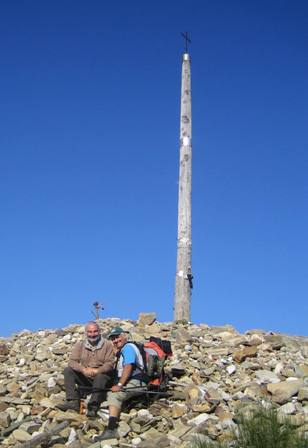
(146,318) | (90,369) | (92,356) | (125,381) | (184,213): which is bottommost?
(125,381)

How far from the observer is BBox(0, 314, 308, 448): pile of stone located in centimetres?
1008

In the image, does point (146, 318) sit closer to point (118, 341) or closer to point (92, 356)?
point (118, 341)

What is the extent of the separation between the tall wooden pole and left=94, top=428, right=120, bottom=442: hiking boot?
6.76 m

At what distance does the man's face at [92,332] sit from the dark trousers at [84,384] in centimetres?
58

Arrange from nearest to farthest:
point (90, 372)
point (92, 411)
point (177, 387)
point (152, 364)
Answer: point (92, 411) < point (90, 372) < point (152, 364) < point (177, 387)

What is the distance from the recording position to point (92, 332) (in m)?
11.3

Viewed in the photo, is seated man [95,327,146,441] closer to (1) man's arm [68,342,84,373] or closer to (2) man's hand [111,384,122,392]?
(2) man's hand [111,384,122,392]

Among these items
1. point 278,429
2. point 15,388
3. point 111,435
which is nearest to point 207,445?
point 278,429

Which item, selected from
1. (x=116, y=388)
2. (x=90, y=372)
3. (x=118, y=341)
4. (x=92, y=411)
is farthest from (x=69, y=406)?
(x=118, y=341)

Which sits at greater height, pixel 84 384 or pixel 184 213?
pixel 184 213

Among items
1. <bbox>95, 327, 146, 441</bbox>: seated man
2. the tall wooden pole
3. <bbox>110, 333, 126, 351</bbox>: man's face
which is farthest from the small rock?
<bbox>95, 327, 146, 441</bbox>: seated man

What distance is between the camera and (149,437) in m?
10.0

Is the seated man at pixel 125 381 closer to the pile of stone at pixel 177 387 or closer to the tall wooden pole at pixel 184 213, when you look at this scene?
the pile of stone at pixel 177 387

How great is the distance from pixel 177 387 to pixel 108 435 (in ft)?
6.86
